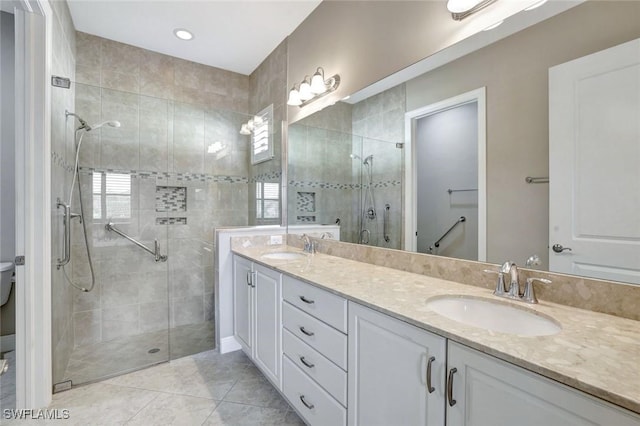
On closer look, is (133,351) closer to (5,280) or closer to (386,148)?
(5,280)

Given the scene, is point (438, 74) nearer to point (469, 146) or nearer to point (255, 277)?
point (469, 146)

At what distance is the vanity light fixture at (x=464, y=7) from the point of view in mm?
1275

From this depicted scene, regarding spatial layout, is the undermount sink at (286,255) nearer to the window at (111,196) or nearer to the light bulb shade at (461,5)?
the window at (111,196)

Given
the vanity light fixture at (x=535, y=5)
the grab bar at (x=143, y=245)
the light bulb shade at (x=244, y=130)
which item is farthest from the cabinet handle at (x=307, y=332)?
the light bulb shade at (x=244, y=130)

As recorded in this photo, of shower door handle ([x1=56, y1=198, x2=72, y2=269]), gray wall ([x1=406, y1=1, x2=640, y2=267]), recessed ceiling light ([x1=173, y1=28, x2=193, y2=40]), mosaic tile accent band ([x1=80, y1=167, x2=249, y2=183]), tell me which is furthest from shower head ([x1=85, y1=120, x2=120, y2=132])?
gray wall ([x1=406, y1=1, x2=640, y2=267])

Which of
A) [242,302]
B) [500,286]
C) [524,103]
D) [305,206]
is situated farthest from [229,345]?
[524,103]

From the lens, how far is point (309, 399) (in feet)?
4.56

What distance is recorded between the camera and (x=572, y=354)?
2.24 ft

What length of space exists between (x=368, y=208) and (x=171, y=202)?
1870mm

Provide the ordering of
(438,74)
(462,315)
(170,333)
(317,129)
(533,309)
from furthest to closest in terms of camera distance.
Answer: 1. (170,333)
2. (317,129)
3. (438,74)
4. (462,315)
5. (533,309)

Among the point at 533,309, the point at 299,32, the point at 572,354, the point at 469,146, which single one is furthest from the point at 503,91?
the point at 299,32

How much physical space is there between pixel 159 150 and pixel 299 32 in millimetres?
1666

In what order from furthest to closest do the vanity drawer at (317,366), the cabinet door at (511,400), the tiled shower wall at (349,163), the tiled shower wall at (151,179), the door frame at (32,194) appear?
the tiled shower wall at (151,179) → the tiled shower wall at (349,163) → the door frame at (32,194) → the vanity drawer at (317,366) → the cabinet door at (511,400)

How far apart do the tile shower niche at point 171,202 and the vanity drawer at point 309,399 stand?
176cm
